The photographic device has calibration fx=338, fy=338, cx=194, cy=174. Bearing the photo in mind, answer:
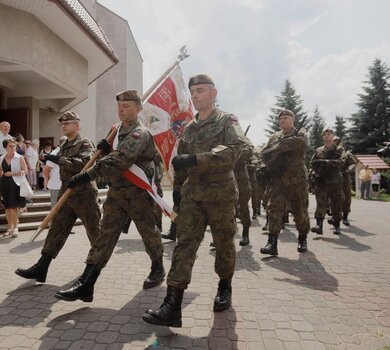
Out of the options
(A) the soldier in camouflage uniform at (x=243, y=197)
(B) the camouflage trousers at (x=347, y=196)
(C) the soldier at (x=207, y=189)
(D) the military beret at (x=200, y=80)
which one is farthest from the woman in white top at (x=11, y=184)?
(B) the camouflage trousers at (x=347, y=196)

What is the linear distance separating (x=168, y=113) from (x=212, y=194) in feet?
9.37

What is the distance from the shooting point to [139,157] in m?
3.57

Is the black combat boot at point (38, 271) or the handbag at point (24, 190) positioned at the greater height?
the handbag at point (24, 190)

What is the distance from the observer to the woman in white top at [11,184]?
277 inches

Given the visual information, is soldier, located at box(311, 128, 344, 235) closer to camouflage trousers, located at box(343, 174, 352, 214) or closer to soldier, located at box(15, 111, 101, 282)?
camouflage trousers, located at box(343, 174, 352, 214)

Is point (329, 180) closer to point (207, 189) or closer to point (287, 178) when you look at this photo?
point (287, 178)

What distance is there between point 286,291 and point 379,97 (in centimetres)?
3005

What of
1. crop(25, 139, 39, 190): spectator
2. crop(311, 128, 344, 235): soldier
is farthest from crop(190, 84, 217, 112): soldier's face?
crop(25, 139, 39, 190): spectator

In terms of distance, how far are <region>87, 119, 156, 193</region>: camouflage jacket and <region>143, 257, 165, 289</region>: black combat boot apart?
924 millimetres

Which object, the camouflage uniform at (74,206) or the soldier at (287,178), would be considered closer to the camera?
the camouflage uniform at (74,206)

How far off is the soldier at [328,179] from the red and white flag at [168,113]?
308cm

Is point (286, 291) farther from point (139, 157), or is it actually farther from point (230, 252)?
point (139, 157)

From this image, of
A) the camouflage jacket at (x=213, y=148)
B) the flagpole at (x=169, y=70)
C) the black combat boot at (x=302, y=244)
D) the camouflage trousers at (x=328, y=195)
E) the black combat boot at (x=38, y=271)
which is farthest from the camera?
the camouflage trousers at (x=328, y=195)

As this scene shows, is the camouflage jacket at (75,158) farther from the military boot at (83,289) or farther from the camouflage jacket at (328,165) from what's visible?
the camouflage jacket at (328,165)
